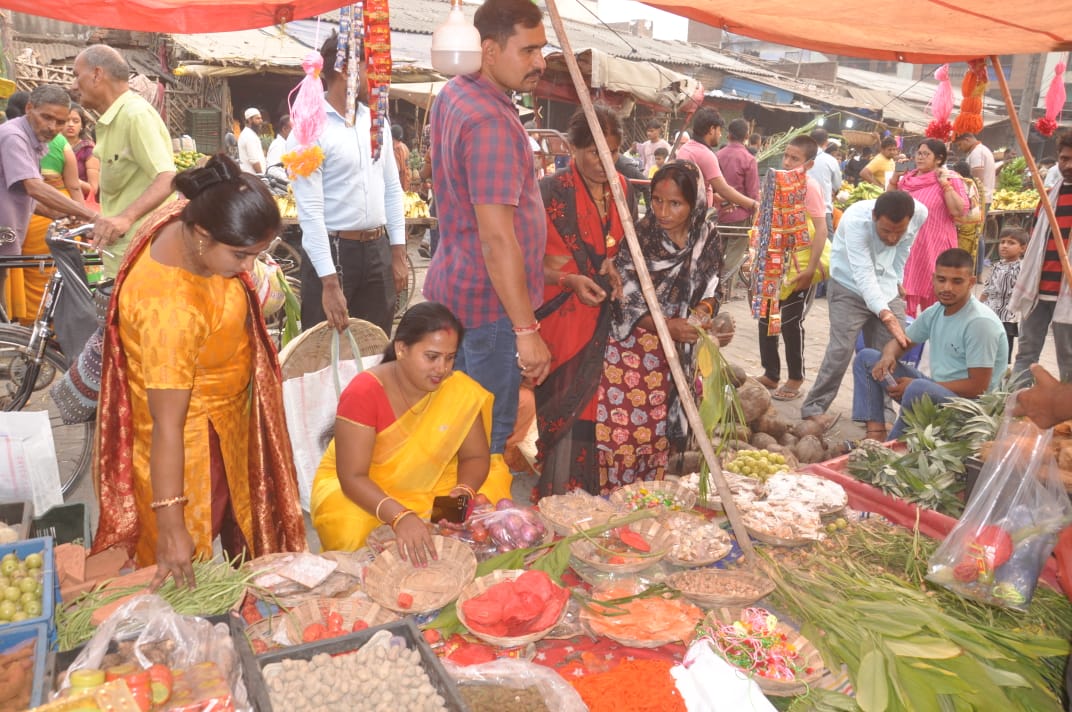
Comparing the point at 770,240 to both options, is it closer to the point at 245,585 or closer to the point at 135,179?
the point at 135,179

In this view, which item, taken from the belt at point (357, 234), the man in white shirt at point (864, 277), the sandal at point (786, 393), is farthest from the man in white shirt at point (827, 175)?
the belt at point (357, 234)

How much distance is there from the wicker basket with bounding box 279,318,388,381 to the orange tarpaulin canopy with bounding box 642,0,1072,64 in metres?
1.75

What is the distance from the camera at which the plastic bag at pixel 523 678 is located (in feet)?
4.89

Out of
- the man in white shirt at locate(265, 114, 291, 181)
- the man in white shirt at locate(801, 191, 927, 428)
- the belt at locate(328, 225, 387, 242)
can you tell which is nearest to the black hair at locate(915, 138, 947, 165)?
the man in white shirt at locate(801, 191, 927, 428)

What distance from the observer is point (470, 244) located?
262 cm

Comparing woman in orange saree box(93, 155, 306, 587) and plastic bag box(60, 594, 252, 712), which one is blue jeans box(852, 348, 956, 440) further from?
plastic bag box(60, 594, 252, 712)

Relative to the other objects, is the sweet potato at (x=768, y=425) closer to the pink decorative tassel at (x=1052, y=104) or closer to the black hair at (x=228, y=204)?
the black hair at (x=228, y=204)

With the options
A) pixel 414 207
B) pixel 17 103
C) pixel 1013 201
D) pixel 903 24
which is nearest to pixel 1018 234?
pixel 903 24

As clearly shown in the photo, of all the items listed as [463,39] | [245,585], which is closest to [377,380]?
[245,585]

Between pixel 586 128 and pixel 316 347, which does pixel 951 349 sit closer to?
pixel 586 128

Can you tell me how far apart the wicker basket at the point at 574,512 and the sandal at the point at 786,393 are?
11.8ft

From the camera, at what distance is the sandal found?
220 inches

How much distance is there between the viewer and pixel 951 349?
379 cm

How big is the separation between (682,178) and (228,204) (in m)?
1.77
